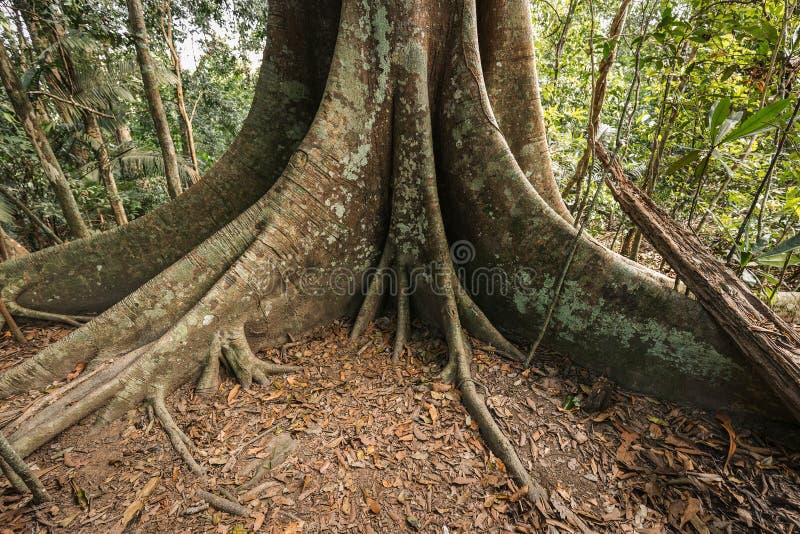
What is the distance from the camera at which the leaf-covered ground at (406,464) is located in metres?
1.73

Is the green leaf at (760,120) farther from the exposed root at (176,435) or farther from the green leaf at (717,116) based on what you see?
the exposed root at (176,435)

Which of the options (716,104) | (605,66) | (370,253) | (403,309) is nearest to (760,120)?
(716,104)

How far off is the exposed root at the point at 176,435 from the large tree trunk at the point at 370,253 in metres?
0.02

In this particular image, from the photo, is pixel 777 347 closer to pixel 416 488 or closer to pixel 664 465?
pixel 664 465

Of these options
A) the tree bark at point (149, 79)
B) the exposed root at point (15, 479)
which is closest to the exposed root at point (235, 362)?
the exposed root at point (15, 479)

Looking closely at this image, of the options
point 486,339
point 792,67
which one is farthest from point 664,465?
point 792,67

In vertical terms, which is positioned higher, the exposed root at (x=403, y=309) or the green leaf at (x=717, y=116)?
the green leaf at (x=717, y=116)

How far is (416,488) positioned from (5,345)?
12.5ft

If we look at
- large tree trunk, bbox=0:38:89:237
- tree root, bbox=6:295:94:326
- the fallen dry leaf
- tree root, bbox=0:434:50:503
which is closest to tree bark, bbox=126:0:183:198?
large tree trunk, bbox=0:38:89:237

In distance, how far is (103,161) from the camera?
6203 millimetres

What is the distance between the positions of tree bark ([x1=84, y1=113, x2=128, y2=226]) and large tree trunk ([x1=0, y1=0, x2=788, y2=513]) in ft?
12.0

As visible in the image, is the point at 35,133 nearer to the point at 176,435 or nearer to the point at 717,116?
the point at 176,435

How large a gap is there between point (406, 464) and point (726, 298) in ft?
7.32

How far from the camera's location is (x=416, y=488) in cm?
192
